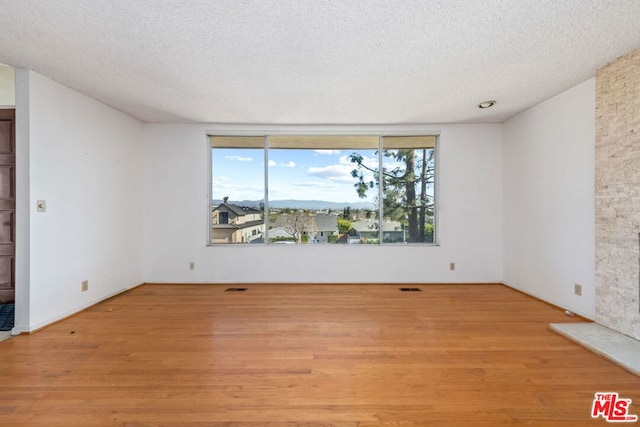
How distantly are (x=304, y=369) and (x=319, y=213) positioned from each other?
9.38ft

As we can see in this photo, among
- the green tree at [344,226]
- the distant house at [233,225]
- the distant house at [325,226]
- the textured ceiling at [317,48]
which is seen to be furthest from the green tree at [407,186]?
the distant house at [233,225]

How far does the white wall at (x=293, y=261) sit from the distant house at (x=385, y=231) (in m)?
0.32

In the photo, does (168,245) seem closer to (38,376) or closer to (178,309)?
(178,309)

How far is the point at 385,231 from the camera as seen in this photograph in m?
4.65

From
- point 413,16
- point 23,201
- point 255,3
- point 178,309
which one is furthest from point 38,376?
point 413,16

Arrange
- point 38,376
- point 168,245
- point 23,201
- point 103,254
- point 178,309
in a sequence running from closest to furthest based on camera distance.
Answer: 1. point 38,376
2. point 23,201
3. point 178,309
4. point 103,254
5. point 168,245

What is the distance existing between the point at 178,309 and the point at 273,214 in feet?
6.44

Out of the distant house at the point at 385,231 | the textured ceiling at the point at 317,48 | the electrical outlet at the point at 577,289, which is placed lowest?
the electrical outlet at the point at 577,289

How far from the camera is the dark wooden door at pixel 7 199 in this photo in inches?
136

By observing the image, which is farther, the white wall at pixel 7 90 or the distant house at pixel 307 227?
the distant house at pixel 307 227

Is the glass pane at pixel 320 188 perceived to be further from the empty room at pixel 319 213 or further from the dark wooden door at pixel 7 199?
the dark wooden door at pixel 7 199

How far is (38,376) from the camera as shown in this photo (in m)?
2.02

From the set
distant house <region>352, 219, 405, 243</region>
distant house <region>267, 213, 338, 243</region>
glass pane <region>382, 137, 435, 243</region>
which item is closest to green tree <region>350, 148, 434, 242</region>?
glass pane <region>382, 137, 435, 243</region>

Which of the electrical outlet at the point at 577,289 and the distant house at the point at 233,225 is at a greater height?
the distant house at the point at 233,225
